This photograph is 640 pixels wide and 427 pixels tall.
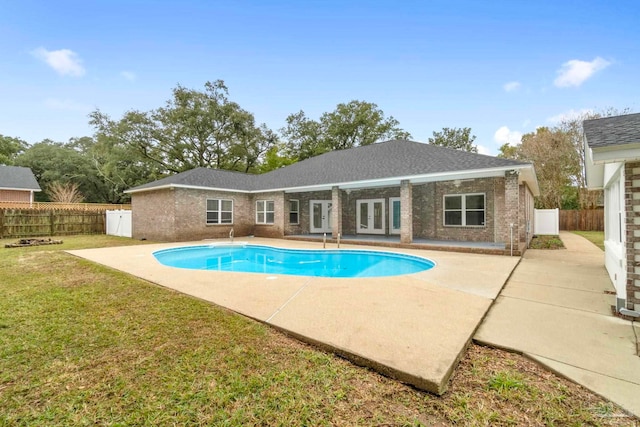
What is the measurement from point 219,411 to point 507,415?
222 centimetres

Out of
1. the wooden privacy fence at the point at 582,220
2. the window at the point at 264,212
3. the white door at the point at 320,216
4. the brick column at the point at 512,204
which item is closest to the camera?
the brick column at the point at 512,204

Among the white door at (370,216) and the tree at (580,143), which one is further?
the tree at (580,143)

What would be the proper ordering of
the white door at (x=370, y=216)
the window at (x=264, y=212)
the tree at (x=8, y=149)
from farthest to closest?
the tree at (x=8, y=149)
the window at (x=264, y=212)
the white door at (x=370, y=216)

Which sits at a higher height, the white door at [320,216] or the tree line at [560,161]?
the tree line at [560,161]

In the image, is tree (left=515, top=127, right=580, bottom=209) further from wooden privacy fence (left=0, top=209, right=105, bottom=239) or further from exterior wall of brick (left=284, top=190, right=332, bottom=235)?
wooden privacy fence (left=0, top=209, right=105, bottom=239)

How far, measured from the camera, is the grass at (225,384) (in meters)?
2.18

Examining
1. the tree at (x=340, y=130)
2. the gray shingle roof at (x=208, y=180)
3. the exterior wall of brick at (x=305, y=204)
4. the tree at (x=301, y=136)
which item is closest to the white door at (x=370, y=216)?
the exterior wall of brick at (x=305, y=204)

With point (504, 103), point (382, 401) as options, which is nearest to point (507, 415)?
point (382, 401)

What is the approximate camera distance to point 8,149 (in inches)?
1264

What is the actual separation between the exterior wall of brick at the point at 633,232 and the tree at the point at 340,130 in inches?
1102

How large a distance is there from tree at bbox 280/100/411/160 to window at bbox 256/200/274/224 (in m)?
15.3

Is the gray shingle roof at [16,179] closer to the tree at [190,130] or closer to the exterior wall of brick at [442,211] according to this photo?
the tree at [190,130]

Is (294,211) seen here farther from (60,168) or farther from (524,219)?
(60,168)

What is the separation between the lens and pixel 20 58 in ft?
48.4
